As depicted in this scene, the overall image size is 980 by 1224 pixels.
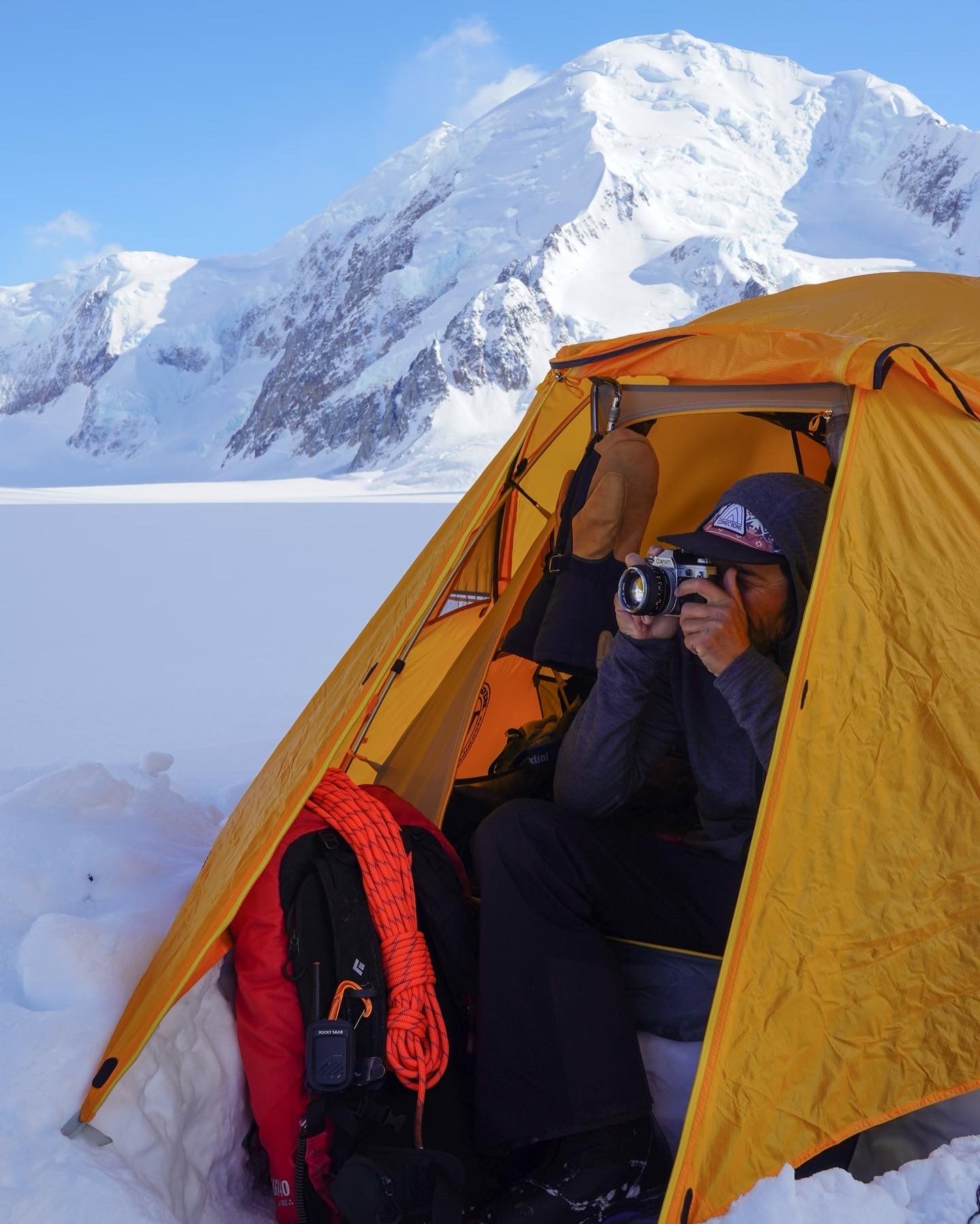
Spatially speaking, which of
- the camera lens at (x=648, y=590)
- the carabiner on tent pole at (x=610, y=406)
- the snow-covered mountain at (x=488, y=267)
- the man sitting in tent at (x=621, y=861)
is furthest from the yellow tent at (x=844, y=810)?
the snow-covered mountain at (x=488, y=267)

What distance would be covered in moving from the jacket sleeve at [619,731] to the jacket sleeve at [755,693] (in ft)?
0.63

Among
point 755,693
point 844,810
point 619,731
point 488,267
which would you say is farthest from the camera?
point 488,267

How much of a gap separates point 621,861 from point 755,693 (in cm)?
44

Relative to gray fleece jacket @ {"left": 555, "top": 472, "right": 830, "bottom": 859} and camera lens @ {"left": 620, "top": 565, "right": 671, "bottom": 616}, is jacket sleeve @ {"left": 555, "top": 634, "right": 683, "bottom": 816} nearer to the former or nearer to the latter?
gray fleece jacket @ {"left": 555, "top": 472, "right": 830, "bottom": 859}

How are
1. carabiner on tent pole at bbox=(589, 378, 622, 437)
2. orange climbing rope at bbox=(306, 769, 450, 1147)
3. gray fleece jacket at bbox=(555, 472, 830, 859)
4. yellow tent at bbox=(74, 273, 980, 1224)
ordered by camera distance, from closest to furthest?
yellow tent at bbox=(74, 273, 980, 1224) → orange climbing rope at bbox=(306, 769, 450, 1147) → gray fleece jacket at bbox=(555, 472, 830, 859) → carabiner on tent pole at bbox=(589, 378, 622, 437)

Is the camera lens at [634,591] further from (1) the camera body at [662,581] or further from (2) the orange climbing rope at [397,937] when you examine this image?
(2) the orange climbing rope at [397,937]

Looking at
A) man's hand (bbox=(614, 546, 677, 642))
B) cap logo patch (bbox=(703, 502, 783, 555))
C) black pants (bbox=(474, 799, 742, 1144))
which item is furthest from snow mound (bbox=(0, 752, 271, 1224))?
cap logo patch (bbox=(703, 502, 783, 555))

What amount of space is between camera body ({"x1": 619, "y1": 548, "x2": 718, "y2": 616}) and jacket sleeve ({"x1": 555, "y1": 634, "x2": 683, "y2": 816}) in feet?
0.37

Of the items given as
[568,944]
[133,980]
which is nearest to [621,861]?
[568,944]

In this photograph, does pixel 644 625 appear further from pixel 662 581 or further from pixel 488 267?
pixel 488 267

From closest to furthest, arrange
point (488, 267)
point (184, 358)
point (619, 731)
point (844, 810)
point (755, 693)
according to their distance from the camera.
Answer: point (844, 810)
point (755, 693)
point (619, 731)
point (488, 267)
point (184, 358)

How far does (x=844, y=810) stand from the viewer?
178 centimetres

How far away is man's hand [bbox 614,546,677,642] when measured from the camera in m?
2.06

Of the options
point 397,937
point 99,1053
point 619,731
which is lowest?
point 99,1053
